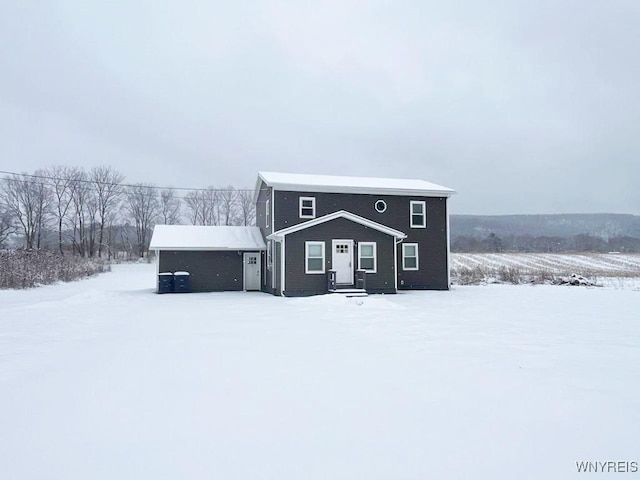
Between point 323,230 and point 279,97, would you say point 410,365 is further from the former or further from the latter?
point 279,97

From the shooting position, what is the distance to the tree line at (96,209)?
53.0 meters

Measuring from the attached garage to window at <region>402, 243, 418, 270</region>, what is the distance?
23.4 feet

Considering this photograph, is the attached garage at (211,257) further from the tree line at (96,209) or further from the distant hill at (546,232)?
the distant hill at (546,232)

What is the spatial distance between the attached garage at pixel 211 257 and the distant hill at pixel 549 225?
229 ft

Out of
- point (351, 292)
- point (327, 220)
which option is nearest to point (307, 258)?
point (327, 220)

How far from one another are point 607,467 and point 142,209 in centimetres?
6356

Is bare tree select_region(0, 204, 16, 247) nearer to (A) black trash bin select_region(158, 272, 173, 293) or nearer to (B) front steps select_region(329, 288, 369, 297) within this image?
(A) black trash bin select_region(158, 272, 173, 293)

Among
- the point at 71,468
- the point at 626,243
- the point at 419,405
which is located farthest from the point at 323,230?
the point at 626,243

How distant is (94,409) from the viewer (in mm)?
4723

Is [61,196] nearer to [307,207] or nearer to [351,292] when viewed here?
[307,207]

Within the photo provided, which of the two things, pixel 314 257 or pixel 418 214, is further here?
pixel 418 214

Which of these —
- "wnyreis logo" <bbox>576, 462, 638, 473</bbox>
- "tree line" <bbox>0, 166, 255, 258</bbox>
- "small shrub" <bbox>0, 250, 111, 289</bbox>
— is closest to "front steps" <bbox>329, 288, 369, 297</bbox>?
"wnyreis logo" <bbox>576, 462, 638, 473</bbox>

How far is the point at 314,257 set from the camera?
18922 mm

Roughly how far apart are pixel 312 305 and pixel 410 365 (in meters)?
8.55
